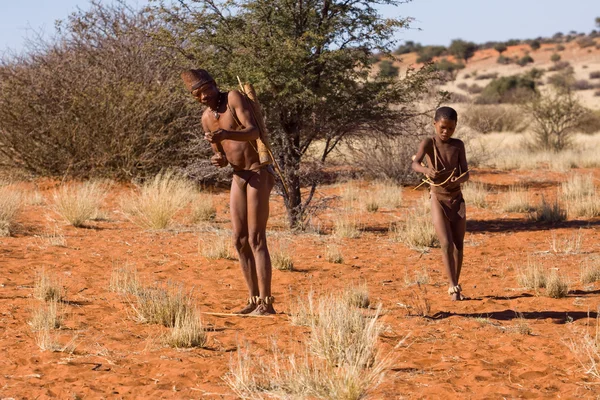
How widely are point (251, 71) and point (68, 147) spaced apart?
7227 millimetres

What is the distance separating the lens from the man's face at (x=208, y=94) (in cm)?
634

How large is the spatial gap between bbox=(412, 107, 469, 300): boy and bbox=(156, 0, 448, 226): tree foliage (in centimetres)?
378

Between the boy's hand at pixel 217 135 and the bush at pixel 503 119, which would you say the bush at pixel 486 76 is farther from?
the boy's hand at pixel 217 135

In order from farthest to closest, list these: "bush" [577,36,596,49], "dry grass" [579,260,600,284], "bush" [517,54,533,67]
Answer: "bush" [577,36,596,49]
"bush" [517,54,533,67]
"dry grass" [579,260,600,284]

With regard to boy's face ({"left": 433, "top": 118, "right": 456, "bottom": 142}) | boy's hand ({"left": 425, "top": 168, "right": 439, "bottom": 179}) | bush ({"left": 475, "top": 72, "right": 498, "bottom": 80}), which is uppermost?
bush ({"left": 475, "top": 72, "right": 498, "bottom": 80})

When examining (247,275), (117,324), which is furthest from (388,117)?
(117,324)

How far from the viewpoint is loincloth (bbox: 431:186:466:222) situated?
7.29m

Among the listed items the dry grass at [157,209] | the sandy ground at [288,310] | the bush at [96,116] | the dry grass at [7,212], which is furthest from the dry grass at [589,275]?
the bush at [96,116]

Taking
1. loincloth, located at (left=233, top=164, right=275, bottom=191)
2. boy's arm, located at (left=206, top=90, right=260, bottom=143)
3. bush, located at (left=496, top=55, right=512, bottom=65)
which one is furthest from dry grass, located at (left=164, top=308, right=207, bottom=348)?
bush, located at (left=496, top=55, right=512, bottom=65)

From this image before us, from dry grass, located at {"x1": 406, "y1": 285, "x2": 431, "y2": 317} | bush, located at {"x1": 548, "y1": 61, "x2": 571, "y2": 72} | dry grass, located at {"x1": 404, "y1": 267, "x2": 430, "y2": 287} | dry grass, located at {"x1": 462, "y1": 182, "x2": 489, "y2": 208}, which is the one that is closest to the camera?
dry grass, located at {"x1": 406, "y1": 285, "x2": 431, "y2": 317}

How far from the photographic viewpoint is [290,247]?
10.4m

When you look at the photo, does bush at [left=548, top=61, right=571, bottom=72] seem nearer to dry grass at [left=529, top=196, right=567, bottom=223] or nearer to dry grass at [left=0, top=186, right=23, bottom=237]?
dry grass at [left=529, top=196, right=567, bottom=223]

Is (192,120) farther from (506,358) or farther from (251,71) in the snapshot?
(506,358)

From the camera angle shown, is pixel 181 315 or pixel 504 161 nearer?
pixel 181 315
